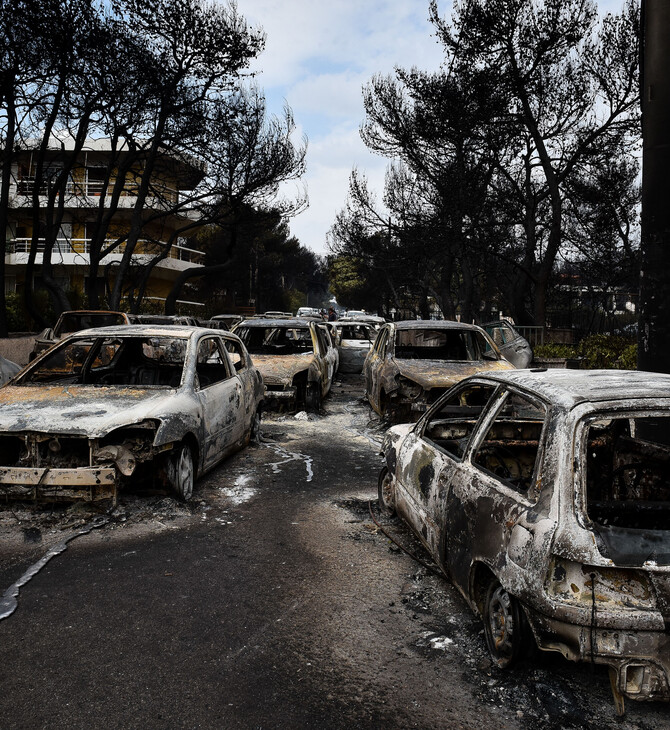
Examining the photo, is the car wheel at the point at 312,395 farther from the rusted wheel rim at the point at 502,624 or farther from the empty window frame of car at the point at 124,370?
the rusted wheel rim at the point at 502,624

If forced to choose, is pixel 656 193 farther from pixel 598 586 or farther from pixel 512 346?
pixel 512 346

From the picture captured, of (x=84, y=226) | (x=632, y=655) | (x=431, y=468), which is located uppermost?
(x=84, y=226)

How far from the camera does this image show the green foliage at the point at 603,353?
12883mm

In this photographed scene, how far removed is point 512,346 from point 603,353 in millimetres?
2056

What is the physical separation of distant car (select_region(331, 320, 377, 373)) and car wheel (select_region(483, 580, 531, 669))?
15312 millimetres

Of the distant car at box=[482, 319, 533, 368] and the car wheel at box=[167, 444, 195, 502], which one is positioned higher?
the distant car at box=[482, 319, 533, 368]

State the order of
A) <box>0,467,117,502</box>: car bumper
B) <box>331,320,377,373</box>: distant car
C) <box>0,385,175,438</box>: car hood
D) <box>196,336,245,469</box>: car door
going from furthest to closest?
1. <box>331,320,377,373</box>: distant car
2. <box>196,336,245,469</box>: car door
3. <box>0,385,175,438</box>: car hood
4. <box>0,467,117,502</box>: car bumper

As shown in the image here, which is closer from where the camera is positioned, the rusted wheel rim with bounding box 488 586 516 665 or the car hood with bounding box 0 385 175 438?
the rusted wheel rim with bounding box 488 586 516 665

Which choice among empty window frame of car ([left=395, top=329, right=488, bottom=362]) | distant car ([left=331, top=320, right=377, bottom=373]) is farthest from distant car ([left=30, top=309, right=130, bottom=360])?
distant car ([left=331, top=320, right=377, bottom=373])

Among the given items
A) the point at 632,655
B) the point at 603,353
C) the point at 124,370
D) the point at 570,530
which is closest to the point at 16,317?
the point at 124,370

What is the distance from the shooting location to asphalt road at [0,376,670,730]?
109 inches

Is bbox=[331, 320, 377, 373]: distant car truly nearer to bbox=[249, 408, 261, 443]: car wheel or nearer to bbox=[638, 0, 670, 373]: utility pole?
bbox=[249, 408, 261, 443]: car wheel

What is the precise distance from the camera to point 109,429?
5.11m

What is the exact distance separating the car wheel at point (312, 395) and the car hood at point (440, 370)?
1.90m
